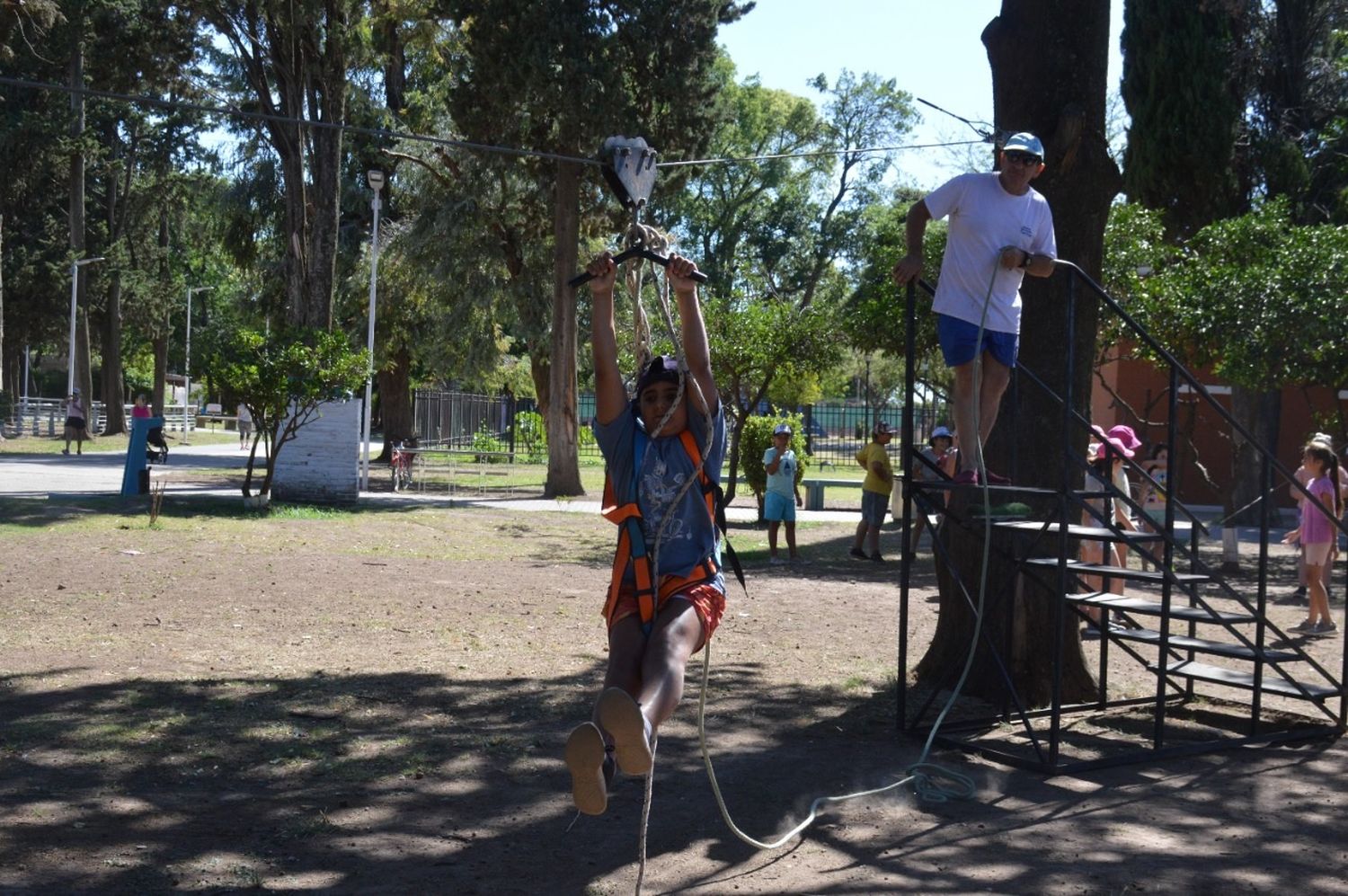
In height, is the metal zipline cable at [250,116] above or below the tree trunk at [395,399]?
above

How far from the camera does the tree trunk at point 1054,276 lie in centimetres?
816

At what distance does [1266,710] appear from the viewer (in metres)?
8.47

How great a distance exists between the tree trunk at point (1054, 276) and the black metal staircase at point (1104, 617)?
14cm

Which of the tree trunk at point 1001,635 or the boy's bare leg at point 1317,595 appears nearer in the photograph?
the tree trunk at point 1001,635

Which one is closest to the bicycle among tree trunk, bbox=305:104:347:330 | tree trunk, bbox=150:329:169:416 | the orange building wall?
tree trunk, bbox=305:104:347:330

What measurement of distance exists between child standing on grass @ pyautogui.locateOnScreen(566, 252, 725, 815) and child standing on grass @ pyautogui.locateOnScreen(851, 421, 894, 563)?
11.7 m

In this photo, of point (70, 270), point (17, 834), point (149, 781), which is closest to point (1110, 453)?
point (149, 781)

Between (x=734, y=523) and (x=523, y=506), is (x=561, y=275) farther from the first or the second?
(x=734, y=523)

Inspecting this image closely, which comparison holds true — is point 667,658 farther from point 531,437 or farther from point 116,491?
point 531,437

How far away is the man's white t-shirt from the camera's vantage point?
6.56 meters

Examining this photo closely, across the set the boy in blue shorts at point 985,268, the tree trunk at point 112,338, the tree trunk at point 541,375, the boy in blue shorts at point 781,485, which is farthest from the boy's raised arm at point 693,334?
the tree trunk at point 112,338

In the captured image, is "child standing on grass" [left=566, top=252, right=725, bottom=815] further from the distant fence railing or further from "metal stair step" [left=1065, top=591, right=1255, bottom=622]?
the distant fence railing

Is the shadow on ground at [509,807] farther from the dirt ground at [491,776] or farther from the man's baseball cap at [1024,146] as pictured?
the man's baseball cap at [1024,146]

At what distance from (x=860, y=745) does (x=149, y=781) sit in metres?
3.54
